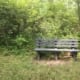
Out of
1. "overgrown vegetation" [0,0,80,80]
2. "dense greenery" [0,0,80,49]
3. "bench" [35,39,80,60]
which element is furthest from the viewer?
"dense greenery" [0,0,80,49]

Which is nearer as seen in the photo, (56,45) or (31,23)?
(56,45)

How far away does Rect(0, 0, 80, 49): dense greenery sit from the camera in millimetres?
15297

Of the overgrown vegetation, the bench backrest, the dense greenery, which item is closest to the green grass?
→ the bench backrest

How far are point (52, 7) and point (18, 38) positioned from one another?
261cm

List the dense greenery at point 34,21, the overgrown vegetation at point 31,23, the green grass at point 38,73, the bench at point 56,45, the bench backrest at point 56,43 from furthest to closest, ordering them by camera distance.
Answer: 1. the dense greenery at point 34,21
2. the overgrown vegetation at point 31,23
3. the bench backrest at point 56,43
4. the bench at point 56,45
5. the green grass at point 38,73

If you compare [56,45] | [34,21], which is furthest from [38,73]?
[34,21]

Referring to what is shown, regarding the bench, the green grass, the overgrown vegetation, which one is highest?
the overgrown vegetation

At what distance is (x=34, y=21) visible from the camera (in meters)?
16.0

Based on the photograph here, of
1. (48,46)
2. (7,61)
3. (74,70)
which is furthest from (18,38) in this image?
(74,70)

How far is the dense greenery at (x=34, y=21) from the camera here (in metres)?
15.3

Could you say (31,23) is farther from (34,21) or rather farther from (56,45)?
(56,45)

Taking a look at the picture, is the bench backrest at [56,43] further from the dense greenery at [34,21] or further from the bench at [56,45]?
the dense greenery at [34,21]

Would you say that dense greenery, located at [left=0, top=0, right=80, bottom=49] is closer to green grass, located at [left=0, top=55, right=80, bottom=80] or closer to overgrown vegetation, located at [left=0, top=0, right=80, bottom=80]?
overgrown vegetation, located at [left=0, top=0, right=80, bottom=80]

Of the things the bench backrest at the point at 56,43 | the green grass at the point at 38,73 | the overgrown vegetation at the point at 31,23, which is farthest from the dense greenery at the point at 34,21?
the green grass at the point at 38,73
